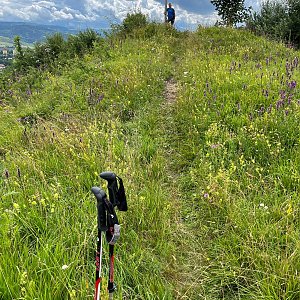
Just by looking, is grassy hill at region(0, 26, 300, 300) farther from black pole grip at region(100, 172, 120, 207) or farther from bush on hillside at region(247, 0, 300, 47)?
bush on hillside at region(247, 0, 300, 47)

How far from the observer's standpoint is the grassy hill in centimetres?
239

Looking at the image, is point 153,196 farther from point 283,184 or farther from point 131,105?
point 131,105

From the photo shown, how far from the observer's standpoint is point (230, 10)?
1741 centimetres

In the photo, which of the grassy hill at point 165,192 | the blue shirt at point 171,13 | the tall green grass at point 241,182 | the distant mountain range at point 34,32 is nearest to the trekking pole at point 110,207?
the grassy hill at point 165,192

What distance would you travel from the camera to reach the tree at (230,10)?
17219 mm

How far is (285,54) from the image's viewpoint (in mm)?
9641

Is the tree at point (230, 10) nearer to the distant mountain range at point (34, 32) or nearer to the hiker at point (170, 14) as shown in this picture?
the hiker at point (170, 14)

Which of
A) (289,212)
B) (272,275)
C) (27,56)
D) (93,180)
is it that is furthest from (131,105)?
(27,56)

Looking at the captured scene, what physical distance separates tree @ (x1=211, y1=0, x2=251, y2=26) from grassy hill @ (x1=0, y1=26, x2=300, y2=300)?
11992 millimetres

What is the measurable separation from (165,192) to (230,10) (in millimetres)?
16964

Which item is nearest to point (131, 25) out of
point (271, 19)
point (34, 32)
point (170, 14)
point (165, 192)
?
point (170, 14)

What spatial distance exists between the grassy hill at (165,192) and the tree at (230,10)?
→ 1199cm

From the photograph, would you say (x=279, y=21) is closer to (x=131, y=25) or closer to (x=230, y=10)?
(x=230, y=10)

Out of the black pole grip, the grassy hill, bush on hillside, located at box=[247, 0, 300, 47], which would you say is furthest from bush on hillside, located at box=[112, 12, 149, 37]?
the black pole grip
